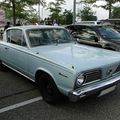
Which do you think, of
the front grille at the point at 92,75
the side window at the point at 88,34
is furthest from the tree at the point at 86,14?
the front grille at the point at 92,75

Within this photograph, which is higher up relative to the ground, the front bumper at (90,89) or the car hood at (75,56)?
the car hood at (75,56)

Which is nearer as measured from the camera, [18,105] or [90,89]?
[90,89]

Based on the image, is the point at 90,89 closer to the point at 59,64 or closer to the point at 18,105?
the point at 59,64

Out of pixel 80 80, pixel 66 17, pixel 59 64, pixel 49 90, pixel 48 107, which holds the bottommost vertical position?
pixel 48 107

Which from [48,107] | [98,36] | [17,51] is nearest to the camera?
[48,107]

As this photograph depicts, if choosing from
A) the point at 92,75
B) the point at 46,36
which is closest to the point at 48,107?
the point at 92,75

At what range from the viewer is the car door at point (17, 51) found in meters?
5.27

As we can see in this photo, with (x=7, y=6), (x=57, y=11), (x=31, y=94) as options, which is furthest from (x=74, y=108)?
(x=57, y=11)

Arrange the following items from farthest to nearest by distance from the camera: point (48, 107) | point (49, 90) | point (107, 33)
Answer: point (107, 33) → point (49, 90) → point (48, 107)

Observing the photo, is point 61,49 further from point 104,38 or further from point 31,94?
point 104,38

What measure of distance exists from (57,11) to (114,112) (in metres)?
28.9

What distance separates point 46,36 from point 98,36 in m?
3.98

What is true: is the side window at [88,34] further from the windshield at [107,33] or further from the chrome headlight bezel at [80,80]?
the chrome headlight bezel at [80,80]

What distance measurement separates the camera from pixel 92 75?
403 centimetres
